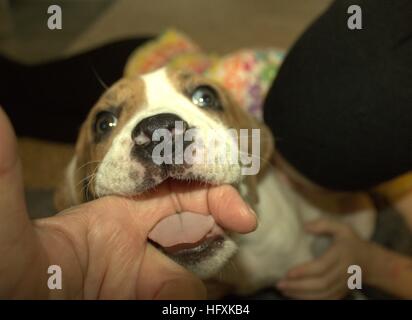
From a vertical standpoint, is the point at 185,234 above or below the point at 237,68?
below

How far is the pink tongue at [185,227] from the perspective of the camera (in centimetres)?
98

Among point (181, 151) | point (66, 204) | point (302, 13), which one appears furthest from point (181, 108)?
point (302, 13)

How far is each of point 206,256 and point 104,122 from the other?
521mm

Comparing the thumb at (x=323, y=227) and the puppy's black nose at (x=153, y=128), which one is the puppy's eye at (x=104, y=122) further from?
the thumb at (x=323, y=227)

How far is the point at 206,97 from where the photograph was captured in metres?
1.38

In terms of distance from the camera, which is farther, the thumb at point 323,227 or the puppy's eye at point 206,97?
the thumb at point 323,227

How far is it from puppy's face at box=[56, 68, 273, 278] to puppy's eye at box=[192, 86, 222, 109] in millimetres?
16

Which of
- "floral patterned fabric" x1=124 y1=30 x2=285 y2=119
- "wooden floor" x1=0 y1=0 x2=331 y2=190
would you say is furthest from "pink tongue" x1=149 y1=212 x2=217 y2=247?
"floral patterned fabric" x1=124 y1=30 x2=285 y2=119

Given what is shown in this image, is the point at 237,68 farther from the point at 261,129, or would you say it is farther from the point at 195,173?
the point at 195,173

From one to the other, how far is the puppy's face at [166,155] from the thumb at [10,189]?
0.37 metres

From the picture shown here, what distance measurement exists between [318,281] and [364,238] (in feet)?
1.12

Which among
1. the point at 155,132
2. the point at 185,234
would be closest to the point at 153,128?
the point at 155,132

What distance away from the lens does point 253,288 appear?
1.55 meters

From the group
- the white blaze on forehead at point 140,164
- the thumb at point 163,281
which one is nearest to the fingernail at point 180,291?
the thumb at point 163,281
